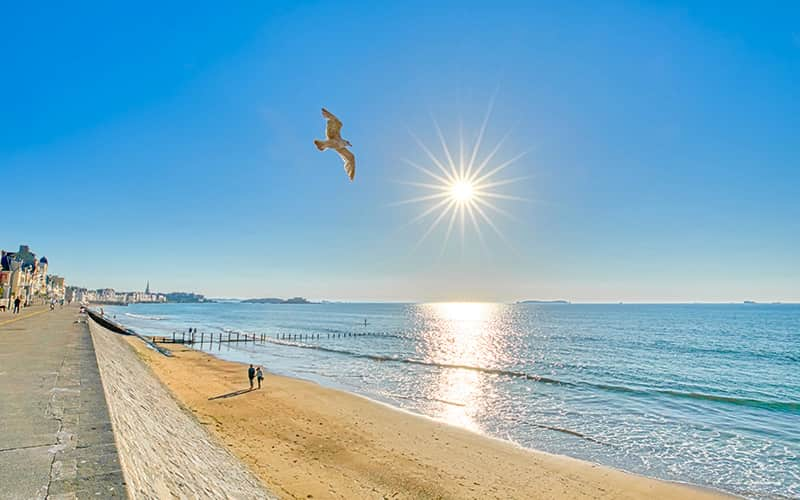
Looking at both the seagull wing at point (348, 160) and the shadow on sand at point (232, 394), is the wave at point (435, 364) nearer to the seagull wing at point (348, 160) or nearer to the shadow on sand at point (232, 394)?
the shadow on sand at point (232, 394)

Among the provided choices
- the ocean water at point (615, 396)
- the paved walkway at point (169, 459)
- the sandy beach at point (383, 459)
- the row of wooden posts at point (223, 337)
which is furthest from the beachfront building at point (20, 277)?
the paved walkway at point (169, 459)

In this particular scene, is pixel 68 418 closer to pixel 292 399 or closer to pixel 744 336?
pixel 292 399

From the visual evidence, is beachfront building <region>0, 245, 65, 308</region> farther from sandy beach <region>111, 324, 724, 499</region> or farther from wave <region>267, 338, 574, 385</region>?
sandy beach <region>111, 324, 724, 499</region>

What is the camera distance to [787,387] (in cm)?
3306

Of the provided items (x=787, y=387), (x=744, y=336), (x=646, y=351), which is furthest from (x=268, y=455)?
(x=744, y=336)

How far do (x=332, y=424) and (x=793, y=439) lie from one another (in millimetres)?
24196

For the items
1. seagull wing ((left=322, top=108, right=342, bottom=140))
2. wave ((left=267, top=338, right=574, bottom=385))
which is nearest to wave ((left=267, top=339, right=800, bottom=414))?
wave ((left=267, top=338, right=574, bottom=385))

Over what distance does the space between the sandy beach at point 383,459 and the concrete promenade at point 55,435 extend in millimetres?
5890

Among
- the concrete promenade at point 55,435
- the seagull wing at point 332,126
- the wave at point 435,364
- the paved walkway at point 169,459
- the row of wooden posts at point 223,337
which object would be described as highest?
the seagull wing at point 332,126

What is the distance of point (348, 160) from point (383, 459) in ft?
40.4

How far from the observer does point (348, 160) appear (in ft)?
28.8

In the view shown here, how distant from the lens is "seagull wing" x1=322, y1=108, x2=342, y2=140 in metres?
8.48

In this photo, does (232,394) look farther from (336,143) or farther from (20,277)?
(20,277)

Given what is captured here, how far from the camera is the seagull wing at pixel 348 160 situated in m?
8.61
